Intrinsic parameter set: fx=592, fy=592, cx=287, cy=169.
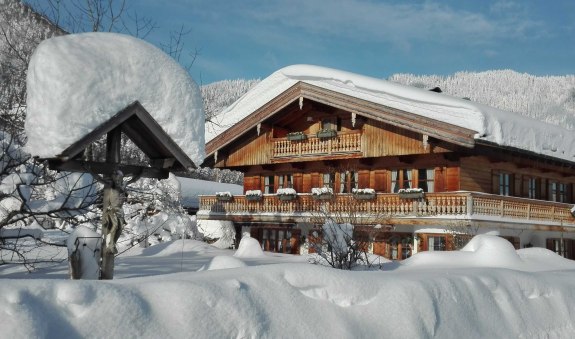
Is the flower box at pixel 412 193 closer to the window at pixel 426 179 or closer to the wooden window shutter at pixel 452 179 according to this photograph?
the window at pixel 426 179

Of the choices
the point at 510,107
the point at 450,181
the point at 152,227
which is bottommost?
the point at 152,227

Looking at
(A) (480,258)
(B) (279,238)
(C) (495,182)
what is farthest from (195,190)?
(A) (480,258)

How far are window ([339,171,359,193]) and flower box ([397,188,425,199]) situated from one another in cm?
342

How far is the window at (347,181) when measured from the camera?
25453mm

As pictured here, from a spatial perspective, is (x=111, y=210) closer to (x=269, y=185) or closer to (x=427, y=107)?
(x=427, y=107)

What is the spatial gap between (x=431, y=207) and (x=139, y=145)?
48.1 ft

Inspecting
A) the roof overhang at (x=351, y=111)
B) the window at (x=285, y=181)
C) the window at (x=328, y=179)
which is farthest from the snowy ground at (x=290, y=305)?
the window at (x=285, y=181)

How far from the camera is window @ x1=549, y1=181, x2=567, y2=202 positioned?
2762 centimetres

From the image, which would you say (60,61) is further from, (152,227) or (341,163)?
(152,227)

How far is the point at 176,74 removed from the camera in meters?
7.45

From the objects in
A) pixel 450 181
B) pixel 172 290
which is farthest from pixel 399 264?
pixel 172 290

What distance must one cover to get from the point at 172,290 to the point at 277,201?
2173 centimetres

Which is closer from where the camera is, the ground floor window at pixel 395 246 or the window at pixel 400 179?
the ground floor window at pixel 395 246

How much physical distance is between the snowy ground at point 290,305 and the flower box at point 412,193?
12.6m
